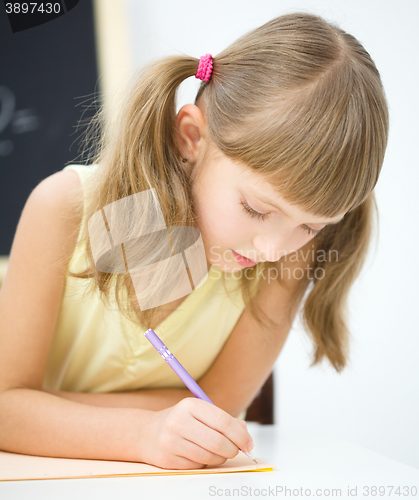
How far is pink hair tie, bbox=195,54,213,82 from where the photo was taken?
20.8 inches

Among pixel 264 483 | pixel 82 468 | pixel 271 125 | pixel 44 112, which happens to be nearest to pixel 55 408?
pixel 82 468

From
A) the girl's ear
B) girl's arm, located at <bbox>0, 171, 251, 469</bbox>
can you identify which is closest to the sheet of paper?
girl's arm, located at <bbox>0, 171, 251, 469</bbox>

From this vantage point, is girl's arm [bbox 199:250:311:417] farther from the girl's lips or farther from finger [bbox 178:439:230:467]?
finger [bbox 178:439:230:467]

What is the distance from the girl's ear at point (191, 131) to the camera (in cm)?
53

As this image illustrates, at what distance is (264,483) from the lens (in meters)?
0.37

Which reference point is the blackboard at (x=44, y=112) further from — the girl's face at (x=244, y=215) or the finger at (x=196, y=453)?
the finger at (x=196, y=453)

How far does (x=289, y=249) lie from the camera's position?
55 cm

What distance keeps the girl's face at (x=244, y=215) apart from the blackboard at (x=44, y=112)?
47 centimetres

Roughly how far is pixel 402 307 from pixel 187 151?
61cm

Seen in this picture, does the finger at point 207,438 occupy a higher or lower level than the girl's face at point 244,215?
lower

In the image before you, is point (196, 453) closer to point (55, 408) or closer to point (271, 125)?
point (55, 408)

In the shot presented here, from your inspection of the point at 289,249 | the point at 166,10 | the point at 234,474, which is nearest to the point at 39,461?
the point at 234,474

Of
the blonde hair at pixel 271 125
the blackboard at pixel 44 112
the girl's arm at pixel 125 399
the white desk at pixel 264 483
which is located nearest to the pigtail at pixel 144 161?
the blonde hair at pixel 271 125

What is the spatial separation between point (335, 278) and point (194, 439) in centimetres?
37
